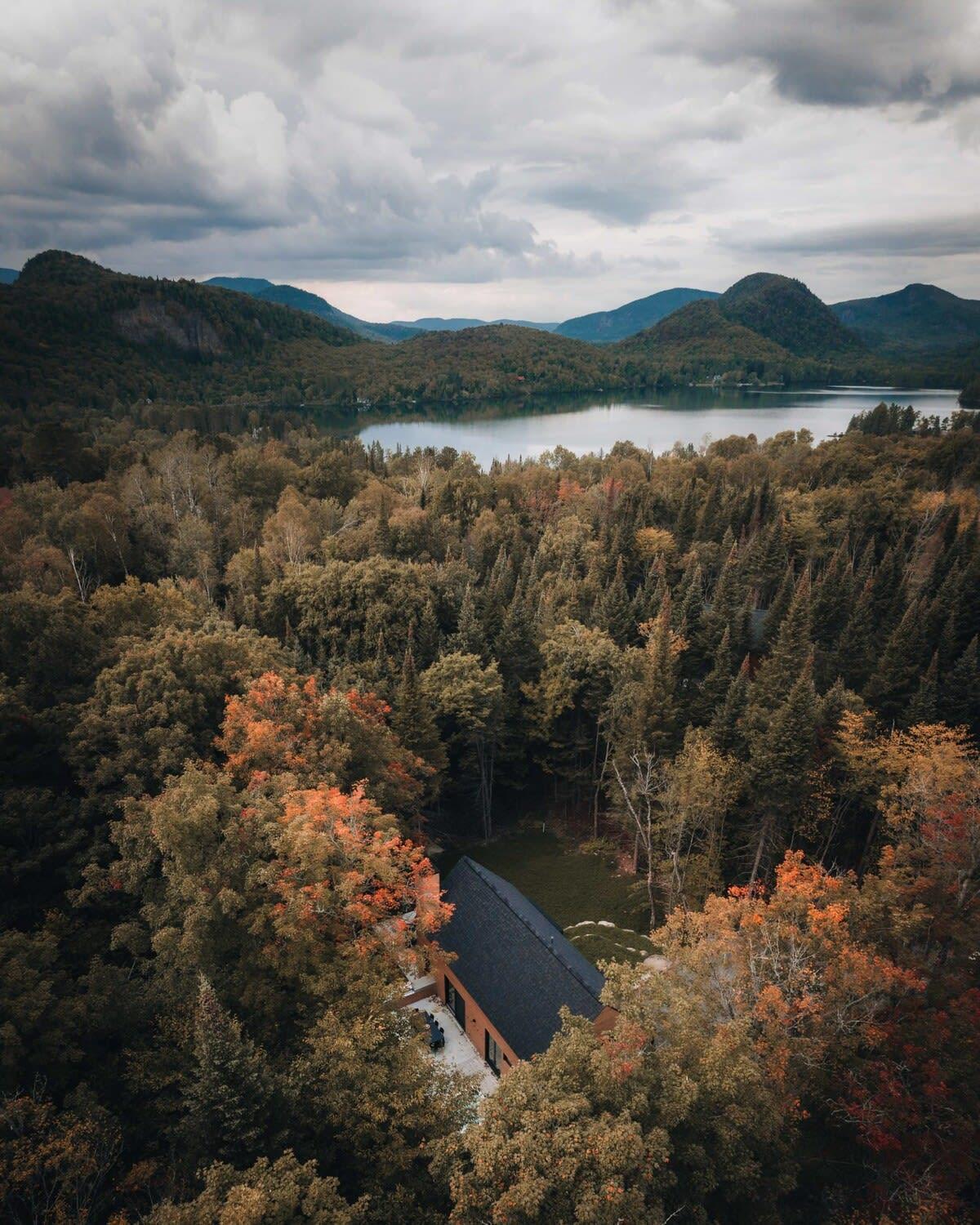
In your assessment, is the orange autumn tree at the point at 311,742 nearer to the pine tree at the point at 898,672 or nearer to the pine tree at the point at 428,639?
the pine tree at the point at 428,639

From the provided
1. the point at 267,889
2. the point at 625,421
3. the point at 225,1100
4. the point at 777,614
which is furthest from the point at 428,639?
the point at 625,421

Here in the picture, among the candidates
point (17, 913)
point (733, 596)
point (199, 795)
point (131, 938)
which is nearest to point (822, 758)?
point (733, 596)

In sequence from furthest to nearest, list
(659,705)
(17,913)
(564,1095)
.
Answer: (659,705) < (17,913) < (564,1095)

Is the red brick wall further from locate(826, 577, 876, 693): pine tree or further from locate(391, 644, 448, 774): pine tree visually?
locate(826, 577, 876, 693): pine tree

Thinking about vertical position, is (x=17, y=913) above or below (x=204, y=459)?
below

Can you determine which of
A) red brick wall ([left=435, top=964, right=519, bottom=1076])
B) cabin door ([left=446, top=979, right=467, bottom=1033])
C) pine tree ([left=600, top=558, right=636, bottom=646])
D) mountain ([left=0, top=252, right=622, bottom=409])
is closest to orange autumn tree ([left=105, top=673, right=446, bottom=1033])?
red brick wall ([left=435, top=964, right=519, bottom=1076])

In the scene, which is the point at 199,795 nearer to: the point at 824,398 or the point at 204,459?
the point at 204,459

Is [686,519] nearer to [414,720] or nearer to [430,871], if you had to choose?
[414,720]
